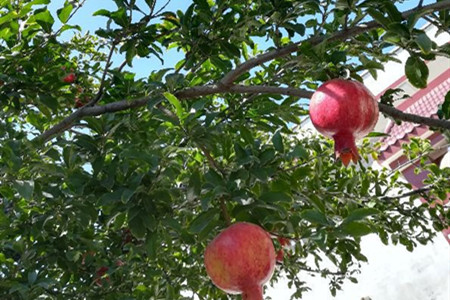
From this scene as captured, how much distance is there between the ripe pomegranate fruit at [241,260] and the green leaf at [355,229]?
0.77 ft

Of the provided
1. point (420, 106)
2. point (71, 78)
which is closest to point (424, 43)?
point (71, 78)

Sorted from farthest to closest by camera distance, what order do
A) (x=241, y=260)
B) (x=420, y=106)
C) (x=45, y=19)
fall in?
1. (x=420, y=106)
2. (x=45, y=19)
3. (x=241, y=260)

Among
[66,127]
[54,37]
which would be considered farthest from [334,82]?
[54,37]

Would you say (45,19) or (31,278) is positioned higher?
(45,19)

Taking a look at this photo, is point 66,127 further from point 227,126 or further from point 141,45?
point 227,126

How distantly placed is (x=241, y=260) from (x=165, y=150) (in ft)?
1.54

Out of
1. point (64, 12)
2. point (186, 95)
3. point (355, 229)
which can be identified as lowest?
point (355, 229)

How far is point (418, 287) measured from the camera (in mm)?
6590

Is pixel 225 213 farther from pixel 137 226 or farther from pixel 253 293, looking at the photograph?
pixel 137 226

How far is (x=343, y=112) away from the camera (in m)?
1.08

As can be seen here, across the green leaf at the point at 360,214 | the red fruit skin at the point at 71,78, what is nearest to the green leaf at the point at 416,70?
the green leaf at the point at 360,214

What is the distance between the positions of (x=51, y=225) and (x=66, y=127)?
0.47 meters

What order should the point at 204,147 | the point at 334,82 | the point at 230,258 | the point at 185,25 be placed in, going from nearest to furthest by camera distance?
the point at 230,258
the point at 334,82
the point at 204,147
the point at 185,25

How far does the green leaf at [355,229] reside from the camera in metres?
1.11
